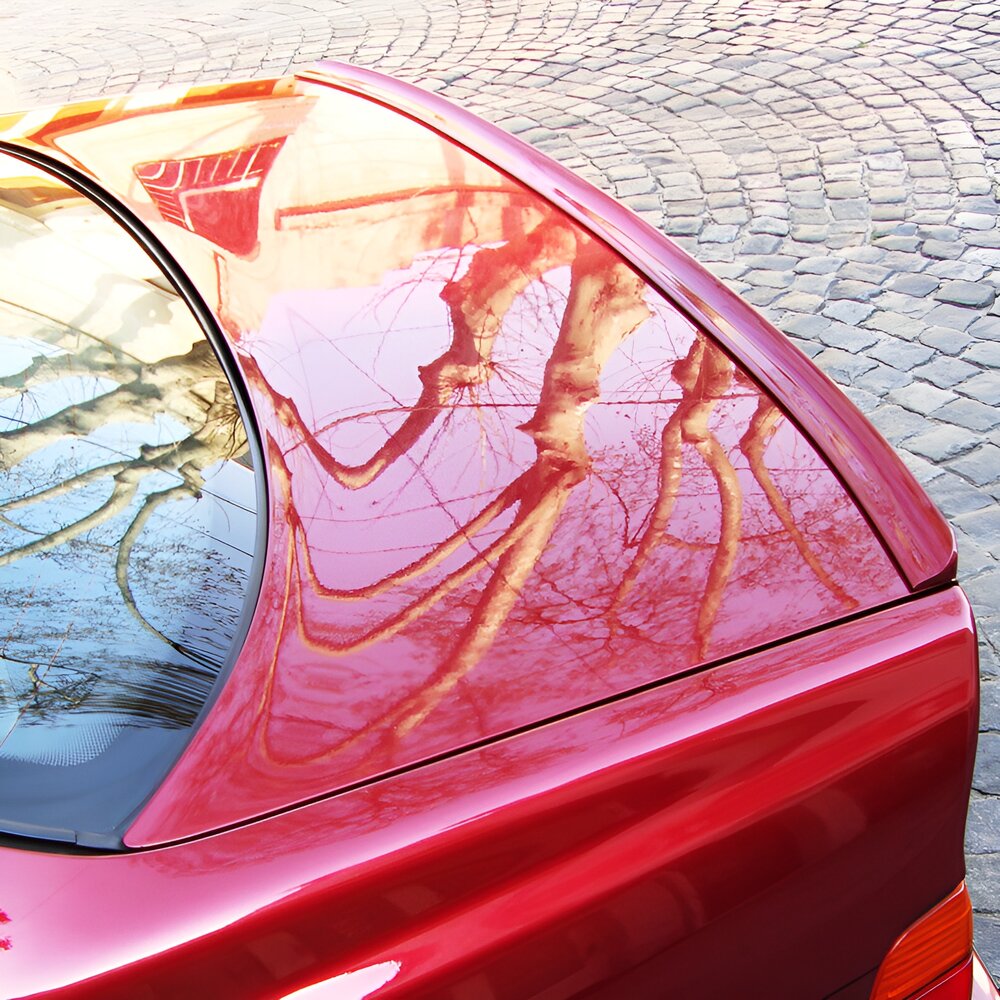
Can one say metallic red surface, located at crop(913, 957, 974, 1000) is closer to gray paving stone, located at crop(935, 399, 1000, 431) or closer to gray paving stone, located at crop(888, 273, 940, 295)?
gray paving stone, located at crop(935, 399, 1000, 431)

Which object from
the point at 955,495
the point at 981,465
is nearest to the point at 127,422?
the point at 955,495

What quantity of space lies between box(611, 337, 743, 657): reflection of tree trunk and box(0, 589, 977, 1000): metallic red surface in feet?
0.37

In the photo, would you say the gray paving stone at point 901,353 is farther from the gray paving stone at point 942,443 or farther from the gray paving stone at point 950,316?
the gray paving stone at point 942,443

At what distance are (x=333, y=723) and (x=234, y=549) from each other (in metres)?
0.32

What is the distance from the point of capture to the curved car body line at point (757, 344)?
57.7 inches

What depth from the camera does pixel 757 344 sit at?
176 cm

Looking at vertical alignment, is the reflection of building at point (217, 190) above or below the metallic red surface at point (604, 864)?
above

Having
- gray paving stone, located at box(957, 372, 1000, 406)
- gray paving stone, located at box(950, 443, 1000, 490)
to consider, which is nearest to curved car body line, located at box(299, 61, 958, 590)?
gray paving stone, located at box(950, 443, 1000, 490)

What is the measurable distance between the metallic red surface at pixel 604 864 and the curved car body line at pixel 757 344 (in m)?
0.17

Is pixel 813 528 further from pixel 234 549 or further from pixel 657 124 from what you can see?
pixel 657 124

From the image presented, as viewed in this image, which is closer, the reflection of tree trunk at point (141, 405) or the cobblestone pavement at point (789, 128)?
the reflection of tree trunk at point (141, 405)

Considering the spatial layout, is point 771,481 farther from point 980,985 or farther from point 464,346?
point 980,985

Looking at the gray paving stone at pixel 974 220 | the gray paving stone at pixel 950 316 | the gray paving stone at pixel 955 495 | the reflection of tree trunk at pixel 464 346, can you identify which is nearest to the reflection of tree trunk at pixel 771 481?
the reflection of tree trunk at pixel 464 346

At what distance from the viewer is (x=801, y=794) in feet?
3.96
